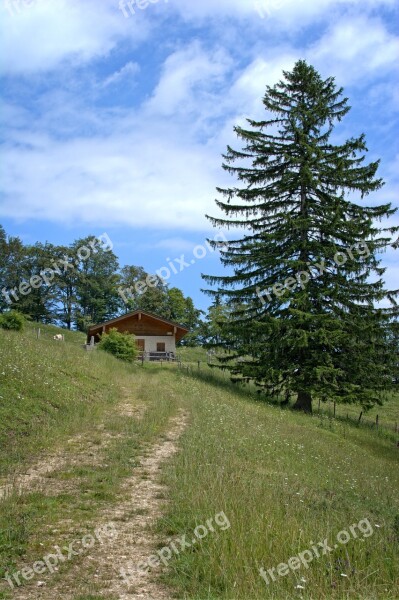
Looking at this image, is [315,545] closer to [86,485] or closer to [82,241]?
[86,485]

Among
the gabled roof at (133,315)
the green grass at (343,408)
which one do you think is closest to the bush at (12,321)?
the green grass at (343,408)

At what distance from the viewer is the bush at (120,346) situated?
102ft

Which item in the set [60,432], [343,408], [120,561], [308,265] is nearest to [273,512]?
[120,561]

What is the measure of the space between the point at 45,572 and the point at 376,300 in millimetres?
21944

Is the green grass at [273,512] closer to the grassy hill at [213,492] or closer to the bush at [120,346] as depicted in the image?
the grassy hill at [213,492]

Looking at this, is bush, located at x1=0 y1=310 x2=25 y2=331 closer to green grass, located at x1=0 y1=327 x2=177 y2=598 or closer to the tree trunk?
green grass, located at x1=0 y1=327 x2=177 y2=598

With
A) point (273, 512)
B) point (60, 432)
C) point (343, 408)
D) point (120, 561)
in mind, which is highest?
point (60, 432)

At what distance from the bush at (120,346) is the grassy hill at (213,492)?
14.5 meters

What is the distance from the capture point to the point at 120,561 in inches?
200

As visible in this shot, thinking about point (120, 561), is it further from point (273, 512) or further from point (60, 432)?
point (60, 432)

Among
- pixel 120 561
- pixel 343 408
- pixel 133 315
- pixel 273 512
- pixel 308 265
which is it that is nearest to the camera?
pixel 120 561

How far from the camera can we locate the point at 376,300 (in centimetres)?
2405

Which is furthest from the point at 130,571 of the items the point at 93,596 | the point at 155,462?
the point at 155,462

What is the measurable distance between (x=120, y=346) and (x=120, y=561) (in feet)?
87.1
